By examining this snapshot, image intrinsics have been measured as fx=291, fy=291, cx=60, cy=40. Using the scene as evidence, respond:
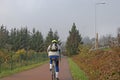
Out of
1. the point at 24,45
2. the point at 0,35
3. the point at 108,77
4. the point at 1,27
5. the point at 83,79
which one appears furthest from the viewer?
the point at 1,27

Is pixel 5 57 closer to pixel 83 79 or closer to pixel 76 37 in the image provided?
pixel 83 79

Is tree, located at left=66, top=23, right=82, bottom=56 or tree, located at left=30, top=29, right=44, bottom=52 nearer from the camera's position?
tree, located at left=66, top=23, right=82, bottom=56

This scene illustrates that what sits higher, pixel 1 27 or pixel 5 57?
pixel 1 27

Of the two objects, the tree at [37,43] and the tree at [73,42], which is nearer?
the tree at [73,42]

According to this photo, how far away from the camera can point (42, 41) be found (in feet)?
347

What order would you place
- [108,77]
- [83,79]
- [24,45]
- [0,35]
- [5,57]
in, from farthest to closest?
[24,45] → [0,35] → [5,57] → [83,79] → [108,77]

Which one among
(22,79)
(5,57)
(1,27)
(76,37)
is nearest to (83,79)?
(22,79)

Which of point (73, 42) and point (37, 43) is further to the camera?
point (37, 43)

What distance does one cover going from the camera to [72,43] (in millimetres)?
85938

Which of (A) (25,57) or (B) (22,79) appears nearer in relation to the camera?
(B) (22,79)

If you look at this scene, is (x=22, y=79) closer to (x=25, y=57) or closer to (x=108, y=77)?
(x=108, y=77)

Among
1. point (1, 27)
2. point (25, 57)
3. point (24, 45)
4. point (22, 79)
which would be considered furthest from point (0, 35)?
point (22, 79)

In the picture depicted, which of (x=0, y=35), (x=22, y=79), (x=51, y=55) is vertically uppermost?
(x=0, y=35)

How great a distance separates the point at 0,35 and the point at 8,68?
198 feet
